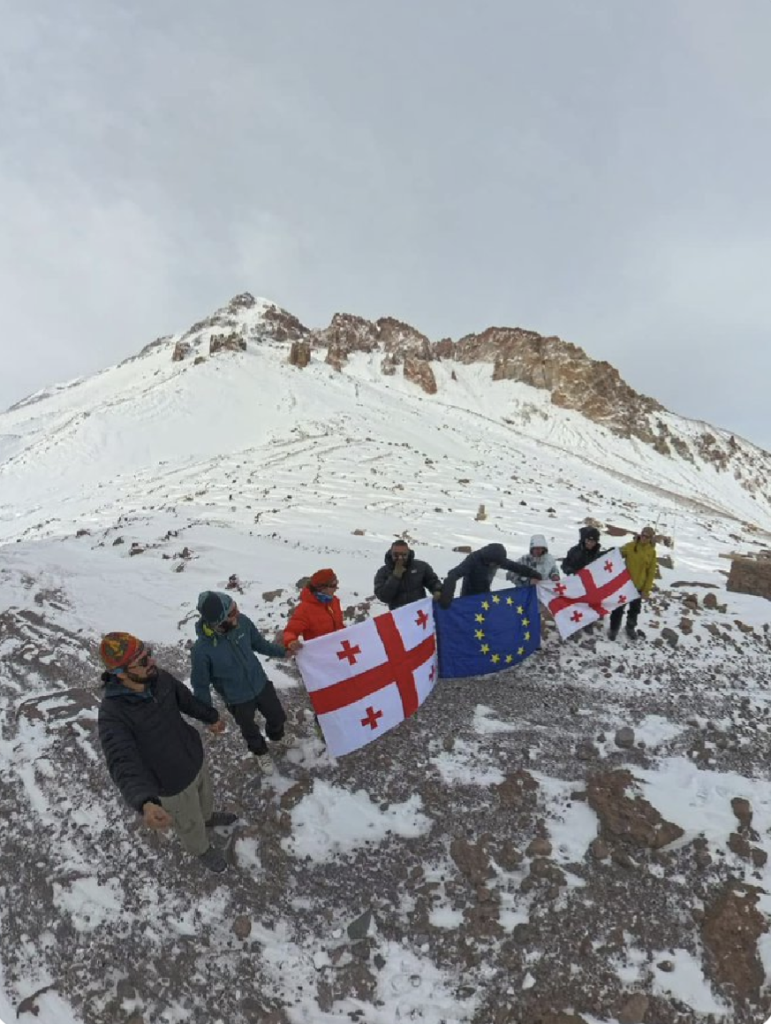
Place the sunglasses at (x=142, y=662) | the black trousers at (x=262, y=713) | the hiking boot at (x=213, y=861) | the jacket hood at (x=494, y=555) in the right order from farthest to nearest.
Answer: the jacket hood at (x=494, y=555)
the black trousers at (x=262, y=713)
the hiking boot at (x=213, y=861)
the sunglasses at (x=142, y=662)

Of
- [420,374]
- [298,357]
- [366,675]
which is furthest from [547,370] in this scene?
[366,675]

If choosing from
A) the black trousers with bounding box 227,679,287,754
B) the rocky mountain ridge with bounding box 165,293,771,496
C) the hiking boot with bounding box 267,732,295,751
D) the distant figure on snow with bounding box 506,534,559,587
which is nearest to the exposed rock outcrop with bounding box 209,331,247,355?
the rocky mountain ridge with bounding box 165,293,771,496

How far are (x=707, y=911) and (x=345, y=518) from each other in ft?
44.5

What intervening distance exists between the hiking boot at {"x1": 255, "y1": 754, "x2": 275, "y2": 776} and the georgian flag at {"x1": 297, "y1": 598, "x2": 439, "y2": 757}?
71 centimetres

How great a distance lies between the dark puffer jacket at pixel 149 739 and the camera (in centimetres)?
372

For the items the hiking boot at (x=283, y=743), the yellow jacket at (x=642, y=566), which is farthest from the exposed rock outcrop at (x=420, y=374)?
the hiking boot at (x=283, y=743)

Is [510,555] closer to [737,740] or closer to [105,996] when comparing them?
[737,740]

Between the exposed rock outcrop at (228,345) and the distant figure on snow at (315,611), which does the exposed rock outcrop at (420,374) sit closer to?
the exposed rock outcrop at (228,345)

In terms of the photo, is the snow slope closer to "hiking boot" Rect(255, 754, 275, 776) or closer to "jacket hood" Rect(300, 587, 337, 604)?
"hiking boot" Rect(255, 754, 275, 776)

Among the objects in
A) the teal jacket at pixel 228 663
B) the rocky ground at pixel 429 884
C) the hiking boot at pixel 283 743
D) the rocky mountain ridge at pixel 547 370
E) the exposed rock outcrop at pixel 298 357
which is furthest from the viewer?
the rocky mountain ridge at pixel 547 370

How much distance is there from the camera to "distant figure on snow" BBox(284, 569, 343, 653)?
5.41 m

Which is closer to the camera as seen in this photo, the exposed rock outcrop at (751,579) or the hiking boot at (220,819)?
the hiking boot at (220,819)

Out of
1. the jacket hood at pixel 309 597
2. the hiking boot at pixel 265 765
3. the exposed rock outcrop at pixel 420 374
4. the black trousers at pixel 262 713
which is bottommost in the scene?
the hiking boot at pixel 265 765

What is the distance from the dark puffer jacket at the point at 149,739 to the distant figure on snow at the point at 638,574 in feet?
A: 20.2
